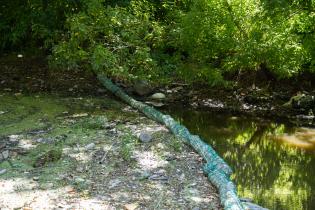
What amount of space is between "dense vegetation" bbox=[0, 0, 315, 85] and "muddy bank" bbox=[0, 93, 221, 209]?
1.15 m

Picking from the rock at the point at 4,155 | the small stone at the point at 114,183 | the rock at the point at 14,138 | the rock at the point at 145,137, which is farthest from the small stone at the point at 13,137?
the small stone at the point at 114,183

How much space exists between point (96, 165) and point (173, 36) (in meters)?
4.65

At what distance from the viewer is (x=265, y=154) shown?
7.32 metres

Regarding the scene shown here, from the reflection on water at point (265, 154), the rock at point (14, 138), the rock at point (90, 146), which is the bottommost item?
the reflection on water at point (265, 154)

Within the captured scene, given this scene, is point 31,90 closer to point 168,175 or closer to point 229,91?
point 229,91

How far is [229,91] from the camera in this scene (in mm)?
10602

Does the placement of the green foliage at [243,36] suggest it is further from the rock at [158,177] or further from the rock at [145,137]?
the rock at [158,177]

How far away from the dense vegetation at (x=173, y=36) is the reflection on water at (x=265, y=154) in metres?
1.13

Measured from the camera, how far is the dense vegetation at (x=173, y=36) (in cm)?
861

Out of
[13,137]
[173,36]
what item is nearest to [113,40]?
[173,36]

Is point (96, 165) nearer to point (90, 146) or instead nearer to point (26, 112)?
point (90, 146)

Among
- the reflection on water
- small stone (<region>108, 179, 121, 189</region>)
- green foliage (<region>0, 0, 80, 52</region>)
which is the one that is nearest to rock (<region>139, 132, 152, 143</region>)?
the reflection on water

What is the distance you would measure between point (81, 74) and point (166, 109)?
2722 millimetres

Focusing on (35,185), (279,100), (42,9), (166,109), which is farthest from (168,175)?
(42,9)
